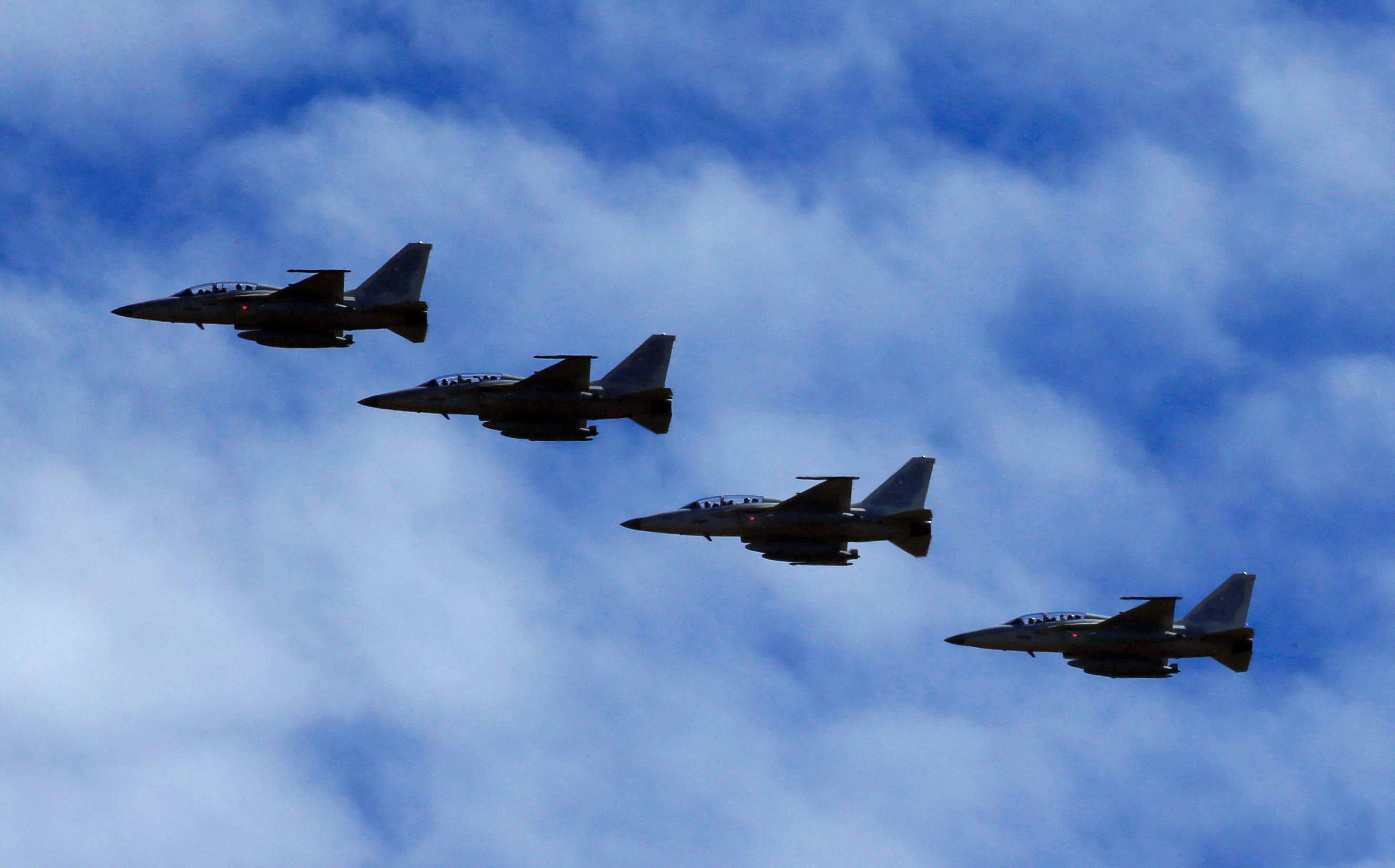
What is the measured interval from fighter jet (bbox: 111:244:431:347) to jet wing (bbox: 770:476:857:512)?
19.5 metres

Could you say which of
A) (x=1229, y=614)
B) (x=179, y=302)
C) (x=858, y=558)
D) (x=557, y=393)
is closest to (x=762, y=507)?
(x=858, y=558)

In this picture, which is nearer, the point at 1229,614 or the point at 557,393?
the point at 557,393

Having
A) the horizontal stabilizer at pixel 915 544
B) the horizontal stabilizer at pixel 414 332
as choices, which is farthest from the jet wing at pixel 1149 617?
the horizontal stabilizer at pixel 414 332

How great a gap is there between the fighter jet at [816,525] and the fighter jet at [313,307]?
17365 mm

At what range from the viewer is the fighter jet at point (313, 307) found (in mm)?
79625

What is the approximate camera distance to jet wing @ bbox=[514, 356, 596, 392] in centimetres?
7900

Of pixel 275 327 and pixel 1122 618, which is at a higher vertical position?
pixel 275 327

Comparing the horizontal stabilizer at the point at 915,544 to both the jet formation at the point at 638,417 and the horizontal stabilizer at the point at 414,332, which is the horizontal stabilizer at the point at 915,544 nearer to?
the jet formation at the point at 638,417

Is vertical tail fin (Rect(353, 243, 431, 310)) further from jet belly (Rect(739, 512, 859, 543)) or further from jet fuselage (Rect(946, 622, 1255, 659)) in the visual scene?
jet fuselage (Rect(946, 622, 1255, 659))

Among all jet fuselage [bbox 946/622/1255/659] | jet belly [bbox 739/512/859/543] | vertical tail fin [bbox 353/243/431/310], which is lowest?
jet fuselage [bbox 946/622/1255/659]

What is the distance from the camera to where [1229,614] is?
84812 mm

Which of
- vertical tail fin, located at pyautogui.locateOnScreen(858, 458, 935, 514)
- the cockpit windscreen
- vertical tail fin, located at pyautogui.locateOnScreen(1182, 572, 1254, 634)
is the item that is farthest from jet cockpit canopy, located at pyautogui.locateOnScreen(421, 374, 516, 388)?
vertical tail fin, located at pyautogui.locateOnScreen(1182, 572, 1254, 634)

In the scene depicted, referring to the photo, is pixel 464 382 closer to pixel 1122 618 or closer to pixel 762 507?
pixel 762 507

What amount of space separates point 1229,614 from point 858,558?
19624 millimetres
